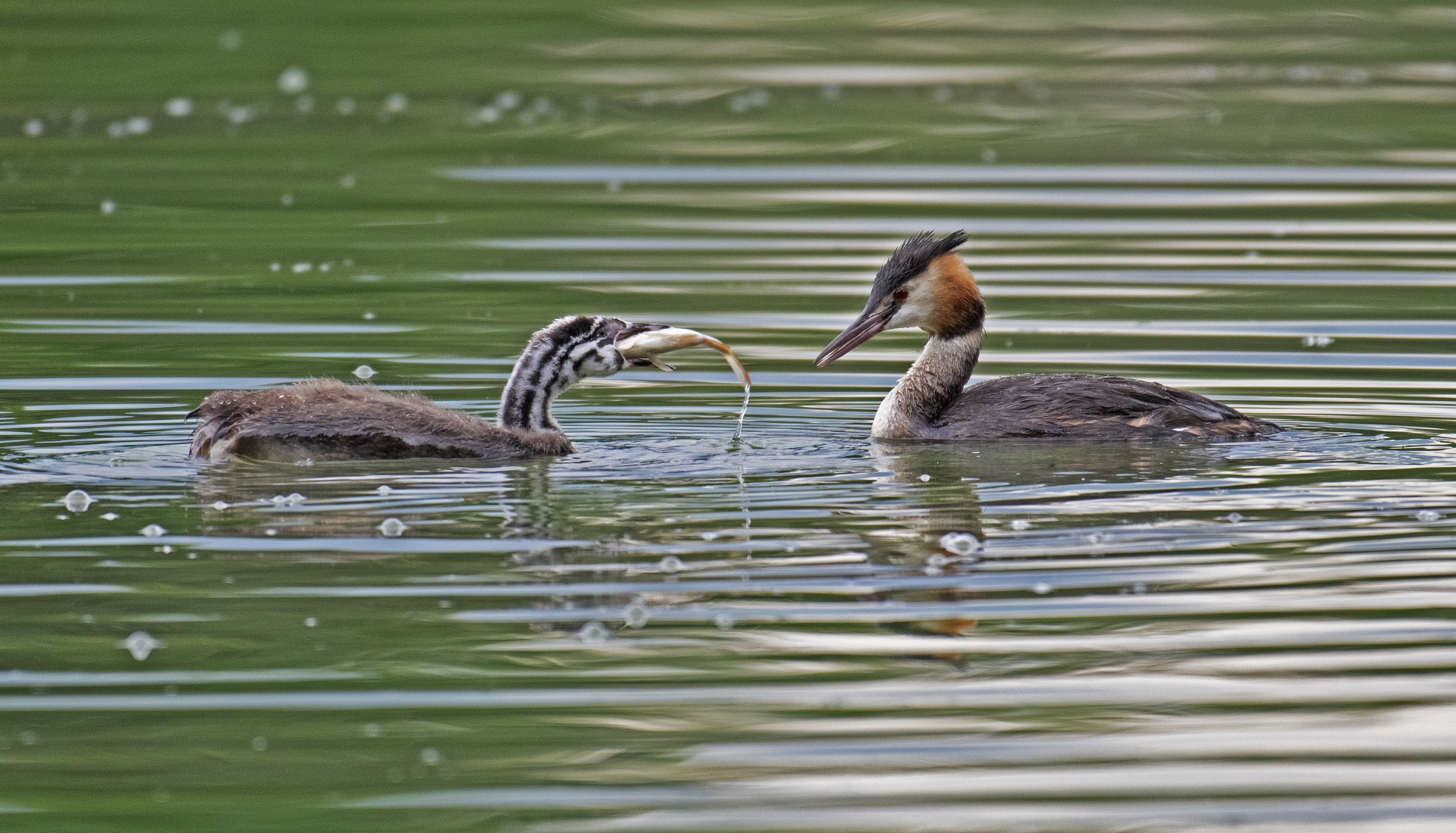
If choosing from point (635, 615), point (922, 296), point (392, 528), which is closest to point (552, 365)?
point (392, 528)

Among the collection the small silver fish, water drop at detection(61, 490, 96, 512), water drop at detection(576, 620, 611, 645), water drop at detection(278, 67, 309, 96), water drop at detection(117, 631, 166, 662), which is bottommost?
water drop at detection(576, 620, 611, 645)

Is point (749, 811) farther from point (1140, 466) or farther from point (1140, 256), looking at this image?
point (1140, 256)

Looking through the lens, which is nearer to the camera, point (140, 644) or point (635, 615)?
point (140, 644)

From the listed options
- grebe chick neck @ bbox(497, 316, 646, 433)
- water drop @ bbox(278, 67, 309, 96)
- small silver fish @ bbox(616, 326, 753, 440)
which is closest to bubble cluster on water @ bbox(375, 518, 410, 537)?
grebe chick neck @ bbox(497, 316, 646, 433)

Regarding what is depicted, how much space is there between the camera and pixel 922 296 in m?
11.6

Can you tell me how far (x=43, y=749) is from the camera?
616 centimetres

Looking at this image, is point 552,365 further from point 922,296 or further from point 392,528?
point 922,296

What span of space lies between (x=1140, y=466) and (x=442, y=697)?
13.8 feet

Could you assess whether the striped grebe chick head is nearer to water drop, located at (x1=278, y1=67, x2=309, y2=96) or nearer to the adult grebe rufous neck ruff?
the adult grebe rufous neck ruff

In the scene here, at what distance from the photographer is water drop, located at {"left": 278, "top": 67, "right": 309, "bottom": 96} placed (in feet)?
69.3

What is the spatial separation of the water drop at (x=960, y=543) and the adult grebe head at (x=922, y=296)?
10.4 feet

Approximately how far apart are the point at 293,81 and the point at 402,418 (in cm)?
1209

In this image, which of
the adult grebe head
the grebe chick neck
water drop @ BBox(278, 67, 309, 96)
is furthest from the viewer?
water drop @ BBox(278, 67, 309, 96)

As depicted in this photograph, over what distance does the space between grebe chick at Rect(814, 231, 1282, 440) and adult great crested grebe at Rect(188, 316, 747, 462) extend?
3.66ft
